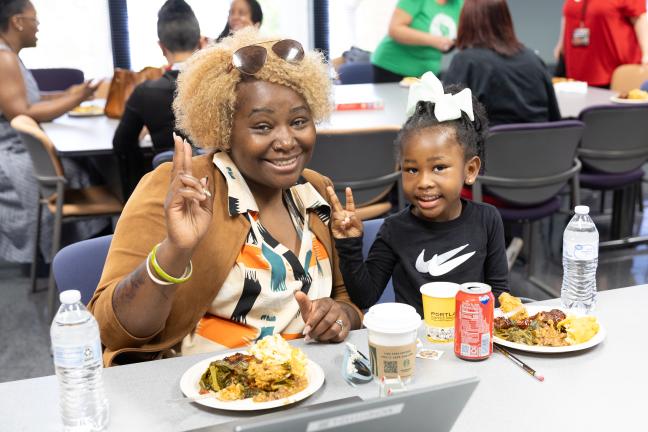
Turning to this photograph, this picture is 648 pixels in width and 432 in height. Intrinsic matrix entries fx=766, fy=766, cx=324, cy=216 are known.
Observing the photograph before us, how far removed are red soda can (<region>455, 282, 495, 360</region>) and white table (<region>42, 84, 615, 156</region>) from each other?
1.78 meters

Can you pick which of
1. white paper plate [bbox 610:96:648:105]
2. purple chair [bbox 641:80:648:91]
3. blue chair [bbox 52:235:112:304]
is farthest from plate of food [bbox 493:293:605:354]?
purple chair [bbox 641:80:648:91]

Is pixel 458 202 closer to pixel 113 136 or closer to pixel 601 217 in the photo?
pixel 113 136

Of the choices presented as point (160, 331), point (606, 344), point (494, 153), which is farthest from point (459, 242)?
point (494, 153)

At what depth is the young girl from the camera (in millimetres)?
1802

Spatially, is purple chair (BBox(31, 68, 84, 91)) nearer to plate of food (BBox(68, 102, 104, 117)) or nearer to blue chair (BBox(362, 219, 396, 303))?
plate of food (BBox(68, 102, 104, 117))

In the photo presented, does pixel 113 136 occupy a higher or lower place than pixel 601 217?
higher

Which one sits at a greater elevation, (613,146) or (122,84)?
(122,84)

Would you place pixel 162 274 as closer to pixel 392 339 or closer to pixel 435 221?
pixel 392 339

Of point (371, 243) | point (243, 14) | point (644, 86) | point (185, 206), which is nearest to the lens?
point (185, 206)

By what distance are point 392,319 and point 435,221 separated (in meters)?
0.63

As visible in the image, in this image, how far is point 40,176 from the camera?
366 cm

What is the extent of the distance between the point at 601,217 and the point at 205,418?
14.3ft

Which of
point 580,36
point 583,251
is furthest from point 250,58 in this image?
point 580,36

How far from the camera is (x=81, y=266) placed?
5.82 ft
